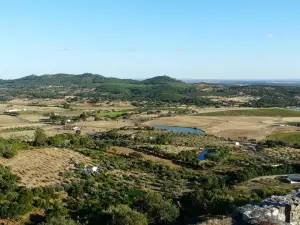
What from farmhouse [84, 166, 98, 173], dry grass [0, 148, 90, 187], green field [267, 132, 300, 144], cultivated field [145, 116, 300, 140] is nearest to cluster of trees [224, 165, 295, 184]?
farmhouse [84, 166, 98, 173]

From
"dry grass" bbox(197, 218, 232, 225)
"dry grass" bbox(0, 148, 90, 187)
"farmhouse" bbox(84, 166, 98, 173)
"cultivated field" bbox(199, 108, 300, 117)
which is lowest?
"cultivated field" bbox(199, 108, 300, 117)

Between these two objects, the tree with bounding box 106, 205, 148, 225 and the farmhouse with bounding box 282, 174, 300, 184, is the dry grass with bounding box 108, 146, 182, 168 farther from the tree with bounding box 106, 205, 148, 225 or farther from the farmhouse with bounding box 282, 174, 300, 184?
the tree with bounding box 106, 205, 148, 225

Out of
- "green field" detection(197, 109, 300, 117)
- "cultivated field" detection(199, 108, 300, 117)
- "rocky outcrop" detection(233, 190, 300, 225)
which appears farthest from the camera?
"green field" detection(197, 109, 300, 117)

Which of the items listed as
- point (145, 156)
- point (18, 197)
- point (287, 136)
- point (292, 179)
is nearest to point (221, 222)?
point (18, 197)

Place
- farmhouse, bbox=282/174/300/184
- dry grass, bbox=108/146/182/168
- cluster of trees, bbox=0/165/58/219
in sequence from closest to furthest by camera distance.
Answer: cluster of trees, bbox=0/165/58/219
farmhouse, bbox=282/174/300/184
dry grass, bbox=108/146/182/168

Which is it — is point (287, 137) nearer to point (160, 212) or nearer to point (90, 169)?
point (90, 169)

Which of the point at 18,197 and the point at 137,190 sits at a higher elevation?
the point at 18,197
